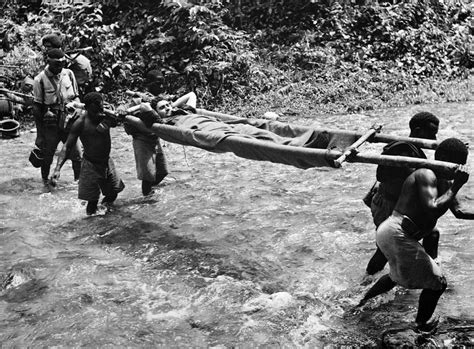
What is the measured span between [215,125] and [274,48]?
27.8 ft

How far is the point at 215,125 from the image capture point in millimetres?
5723

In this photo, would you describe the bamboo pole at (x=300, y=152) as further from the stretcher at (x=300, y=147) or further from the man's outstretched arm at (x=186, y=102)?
the man's outstretched arm at (x=186, y=102)

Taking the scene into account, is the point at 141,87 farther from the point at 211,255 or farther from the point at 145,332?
the point at 145,332

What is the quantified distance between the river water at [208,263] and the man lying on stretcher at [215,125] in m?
1.27

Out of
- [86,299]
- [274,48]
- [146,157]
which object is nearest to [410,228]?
[86,299]

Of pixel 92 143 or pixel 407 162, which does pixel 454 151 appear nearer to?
pixel 407 162

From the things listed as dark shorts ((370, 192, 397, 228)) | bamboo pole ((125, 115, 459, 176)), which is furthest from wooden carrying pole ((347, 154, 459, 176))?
dark shorts ((370, 192, 397, 228))

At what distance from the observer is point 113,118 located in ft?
22.0

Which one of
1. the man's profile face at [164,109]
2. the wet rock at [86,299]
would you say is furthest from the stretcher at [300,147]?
the wet rock at [86,299]

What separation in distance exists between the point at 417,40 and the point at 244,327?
35.3 ft

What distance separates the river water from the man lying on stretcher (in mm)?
1272

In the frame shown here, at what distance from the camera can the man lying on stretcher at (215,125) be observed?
5.10m

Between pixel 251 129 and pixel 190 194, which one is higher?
pixel 251 129

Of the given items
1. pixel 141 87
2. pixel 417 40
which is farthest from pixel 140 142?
pixel 417 40
